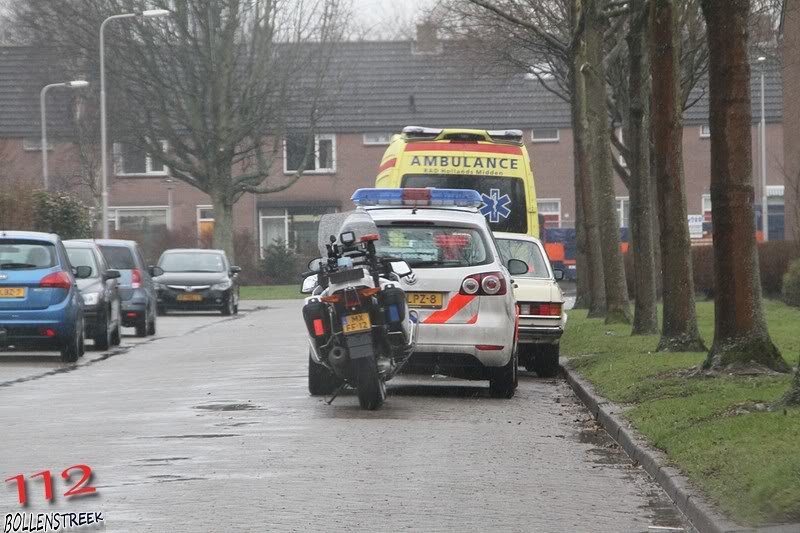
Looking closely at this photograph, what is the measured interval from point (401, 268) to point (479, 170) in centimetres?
949

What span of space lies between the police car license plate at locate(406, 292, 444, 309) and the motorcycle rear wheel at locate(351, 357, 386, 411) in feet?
3.73

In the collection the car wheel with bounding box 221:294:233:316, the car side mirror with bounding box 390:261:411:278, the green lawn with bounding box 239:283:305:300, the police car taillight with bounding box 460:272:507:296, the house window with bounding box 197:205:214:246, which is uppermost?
the house window with bounding box 197:205:214:246

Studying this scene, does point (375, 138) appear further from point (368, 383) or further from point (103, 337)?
point (368, 383)

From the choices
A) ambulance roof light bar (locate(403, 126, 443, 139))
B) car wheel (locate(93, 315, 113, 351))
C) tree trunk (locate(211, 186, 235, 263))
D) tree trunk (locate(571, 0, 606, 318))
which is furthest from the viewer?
tree trunk (locate(211, 186, 235, 263))

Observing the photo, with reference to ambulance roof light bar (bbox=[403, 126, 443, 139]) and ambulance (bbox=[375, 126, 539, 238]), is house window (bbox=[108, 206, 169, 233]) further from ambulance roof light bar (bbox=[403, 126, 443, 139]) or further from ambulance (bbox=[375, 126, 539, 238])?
ambulance (bbox=[375, 126, 539, 238])

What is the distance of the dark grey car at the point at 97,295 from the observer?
23781 mm

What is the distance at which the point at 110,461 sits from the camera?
10.6 meters

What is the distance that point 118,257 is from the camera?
2930cm

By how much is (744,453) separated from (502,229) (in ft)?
45.6

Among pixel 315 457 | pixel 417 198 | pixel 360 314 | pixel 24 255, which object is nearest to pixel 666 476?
pixel 315 457

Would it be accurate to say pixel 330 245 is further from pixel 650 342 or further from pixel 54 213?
pixel 54 213

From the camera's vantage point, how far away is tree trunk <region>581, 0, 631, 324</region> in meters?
25.2

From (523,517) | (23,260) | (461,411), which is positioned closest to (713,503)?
(523,517)

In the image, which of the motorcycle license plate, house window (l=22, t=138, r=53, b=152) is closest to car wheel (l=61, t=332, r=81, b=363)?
the motorcycle license plate
